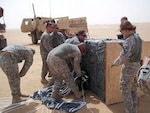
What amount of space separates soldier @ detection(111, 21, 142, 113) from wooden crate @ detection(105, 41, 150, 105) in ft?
2.34

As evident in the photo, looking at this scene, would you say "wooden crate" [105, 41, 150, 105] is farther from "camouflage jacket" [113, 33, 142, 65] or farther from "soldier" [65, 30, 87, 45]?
"soldier" [65, 30, 87, 45]

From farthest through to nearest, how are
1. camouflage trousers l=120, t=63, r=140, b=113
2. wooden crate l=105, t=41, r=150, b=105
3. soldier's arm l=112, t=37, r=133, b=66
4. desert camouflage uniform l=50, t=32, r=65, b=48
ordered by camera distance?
desert camouflage uniform l=50, t=32, r=65, b=48, wooden crate l=105, t=41, r=150, b=105, camouflage trousers l=120, t=63, r=140, b=113, soldier's arm l=112, t=37, r=133, b=66

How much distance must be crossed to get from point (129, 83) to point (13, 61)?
2424 mm

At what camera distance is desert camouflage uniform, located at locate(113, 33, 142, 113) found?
11.3ft

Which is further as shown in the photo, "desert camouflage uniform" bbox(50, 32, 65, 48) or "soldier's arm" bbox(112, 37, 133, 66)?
"desert camouflage uniform" bbox(50, 32, 65, 48)

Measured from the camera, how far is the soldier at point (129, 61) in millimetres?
3449

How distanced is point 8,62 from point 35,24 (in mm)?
14022

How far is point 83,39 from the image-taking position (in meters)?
5.39

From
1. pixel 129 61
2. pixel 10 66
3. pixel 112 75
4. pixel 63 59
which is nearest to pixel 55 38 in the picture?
pixel 63 59

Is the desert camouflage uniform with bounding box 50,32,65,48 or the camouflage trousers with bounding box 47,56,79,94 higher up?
the desert camouflage uniform with bounding box 50,32,65,48

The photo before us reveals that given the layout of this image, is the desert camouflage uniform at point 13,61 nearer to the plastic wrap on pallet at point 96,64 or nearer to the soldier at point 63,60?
the soldier at point 63,60

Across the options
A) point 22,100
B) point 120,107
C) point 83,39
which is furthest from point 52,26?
point 120,107

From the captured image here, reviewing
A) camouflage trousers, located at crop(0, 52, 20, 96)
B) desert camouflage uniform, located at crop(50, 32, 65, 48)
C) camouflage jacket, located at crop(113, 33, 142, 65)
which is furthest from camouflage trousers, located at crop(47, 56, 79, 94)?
desert camouflage uniform, located at crop(50, 32, 65, 48)

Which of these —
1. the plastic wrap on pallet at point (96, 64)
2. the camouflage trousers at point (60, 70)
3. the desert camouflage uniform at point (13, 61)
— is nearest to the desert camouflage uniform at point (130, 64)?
the plastic wrap on pallet at point (96, 64)
